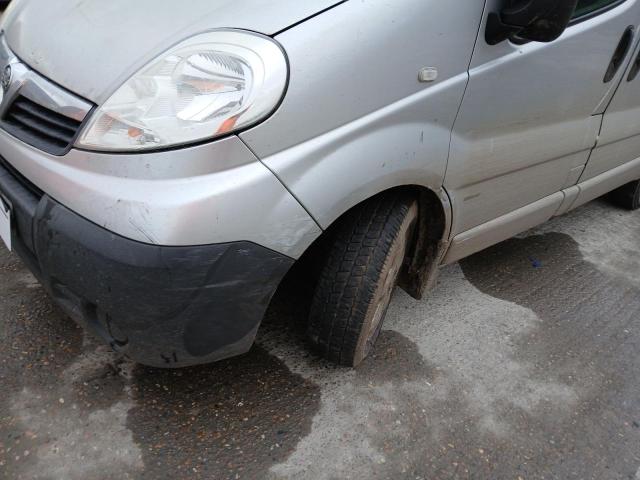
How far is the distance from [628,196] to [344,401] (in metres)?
2.69

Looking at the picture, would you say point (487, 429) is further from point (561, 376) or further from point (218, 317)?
point (218, 317)

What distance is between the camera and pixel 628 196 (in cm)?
372

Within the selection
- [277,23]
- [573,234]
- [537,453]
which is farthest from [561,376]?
[277,23]

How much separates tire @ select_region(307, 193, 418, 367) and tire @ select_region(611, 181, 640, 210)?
234 cm

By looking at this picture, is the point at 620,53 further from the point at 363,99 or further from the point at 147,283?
the point at 147,283

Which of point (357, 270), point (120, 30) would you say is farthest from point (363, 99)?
point (120, 30)

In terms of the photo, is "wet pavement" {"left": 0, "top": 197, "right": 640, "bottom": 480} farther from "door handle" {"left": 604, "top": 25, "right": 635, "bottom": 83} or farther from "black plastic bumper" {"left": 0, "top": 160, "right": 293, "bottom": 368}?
"door handle" {"left": 604, "top": 25, "right": 635, "bottom": 83}

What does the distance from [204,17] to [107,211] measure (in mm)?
586

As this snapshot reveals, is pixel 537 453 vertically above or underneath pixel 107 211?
underneath

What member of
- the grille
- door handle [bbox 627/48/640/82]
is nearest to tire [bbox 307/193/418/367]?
the grille

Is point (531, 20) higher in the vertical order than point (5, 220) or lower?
higher

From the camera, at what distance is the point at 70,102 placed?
59.9 inches

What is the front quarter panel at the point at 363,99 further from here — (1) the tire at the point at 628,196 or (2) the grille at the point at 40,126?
(1) the tire at the point at 628,196

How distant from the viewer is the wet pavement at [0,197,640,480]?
1.78 meters
